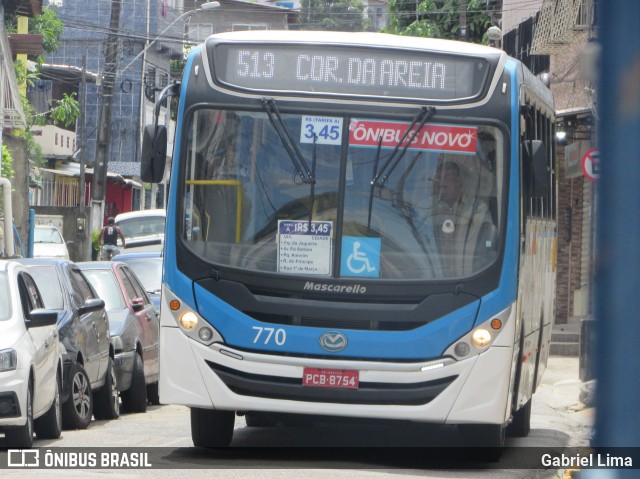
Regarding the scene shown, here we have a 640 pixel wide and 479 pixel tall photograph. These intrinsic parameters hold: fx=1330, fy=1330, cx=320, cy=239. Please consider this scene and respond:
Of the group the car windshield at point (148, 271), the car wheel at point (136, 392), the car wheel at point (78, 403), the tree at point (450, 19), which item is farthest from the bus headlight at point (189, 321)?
the tree at point (450, 19)

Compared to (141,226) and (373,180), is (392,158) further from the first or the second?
(141,226)

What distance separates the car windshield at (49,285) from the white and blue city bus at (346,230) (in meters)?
3.45

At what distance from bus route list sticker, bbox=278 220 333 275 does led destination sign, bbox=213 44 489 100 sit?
95cm

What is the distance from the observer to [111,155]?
200ft

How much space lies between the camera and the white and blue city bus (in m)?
8.77

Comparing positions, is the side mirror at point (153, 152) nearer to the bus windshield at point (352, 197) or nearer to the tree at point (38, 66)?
the bus windshield at point (352, 197)

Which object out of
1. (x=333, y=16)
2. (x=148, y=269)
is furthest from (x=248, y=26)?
(x=148, y=269)

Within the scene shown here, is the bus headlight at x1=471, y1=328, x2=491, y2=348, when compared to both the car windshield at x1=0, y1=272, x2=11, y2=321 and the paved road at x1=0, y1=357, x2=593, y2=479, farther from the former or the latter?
the car windshield at x1=0, y1=272, x2=11, y2=321

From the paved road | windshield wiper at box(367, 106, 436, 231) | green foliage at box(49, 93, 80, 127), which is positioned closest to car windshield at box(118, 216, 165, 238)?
green foliage at box(49, 93, 80, 127)

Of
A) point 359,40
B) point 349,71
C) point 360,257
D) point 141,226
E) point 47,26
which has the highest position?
point 47,26

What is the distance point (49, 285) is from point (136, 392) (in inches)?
92.8

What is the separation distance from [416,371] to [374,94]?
193cm

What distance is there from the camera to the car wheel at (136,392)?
1436 cm

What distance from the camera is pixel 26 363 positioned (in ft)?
31.8
